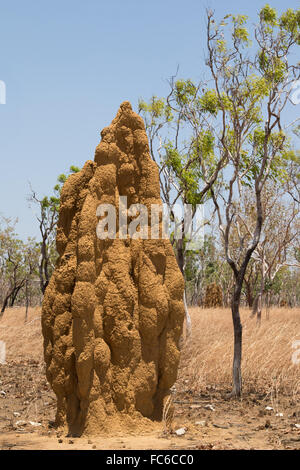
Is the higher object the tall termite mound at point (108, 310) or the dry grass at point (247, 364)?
the tall termite mound at point (108, 310)

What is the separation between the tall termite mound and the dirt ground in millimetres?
327

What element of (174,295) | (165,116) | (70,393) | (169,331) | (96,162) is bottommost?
(70,393)

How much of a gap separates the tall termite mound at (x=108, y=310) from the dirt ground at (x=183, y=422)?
327 millimetres

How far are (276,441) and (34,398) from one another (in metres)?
3.83

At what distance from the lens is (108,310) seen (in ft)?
19.0

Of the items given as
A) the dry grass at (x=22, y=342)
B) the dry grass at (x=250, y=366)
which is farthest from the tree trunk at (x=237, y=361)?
the dry grass at (x=22, y=342)

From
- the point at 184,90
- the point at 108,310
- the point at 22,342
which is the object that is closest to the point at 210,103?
the point at 184,90

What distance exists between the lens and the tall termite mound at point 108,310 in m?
5.64

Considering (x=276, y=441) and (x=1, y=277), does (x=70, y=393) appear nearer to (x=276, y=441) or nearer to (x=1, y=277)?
(x=276, y=441)

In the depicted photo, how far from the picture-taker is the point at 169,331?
6.05 m

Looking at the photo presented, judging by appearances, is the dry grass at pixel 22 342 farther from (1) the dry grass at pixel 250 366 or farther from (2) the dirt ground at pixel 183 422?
(1) the dry grass at pixel 250 366

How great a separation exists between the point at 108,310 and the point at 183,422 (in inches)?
68.6

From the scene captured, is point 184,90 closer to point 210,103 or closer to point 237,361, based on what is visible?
point 210,103

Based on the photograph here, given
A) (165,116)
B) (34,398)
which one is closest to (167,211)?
(165,116)
